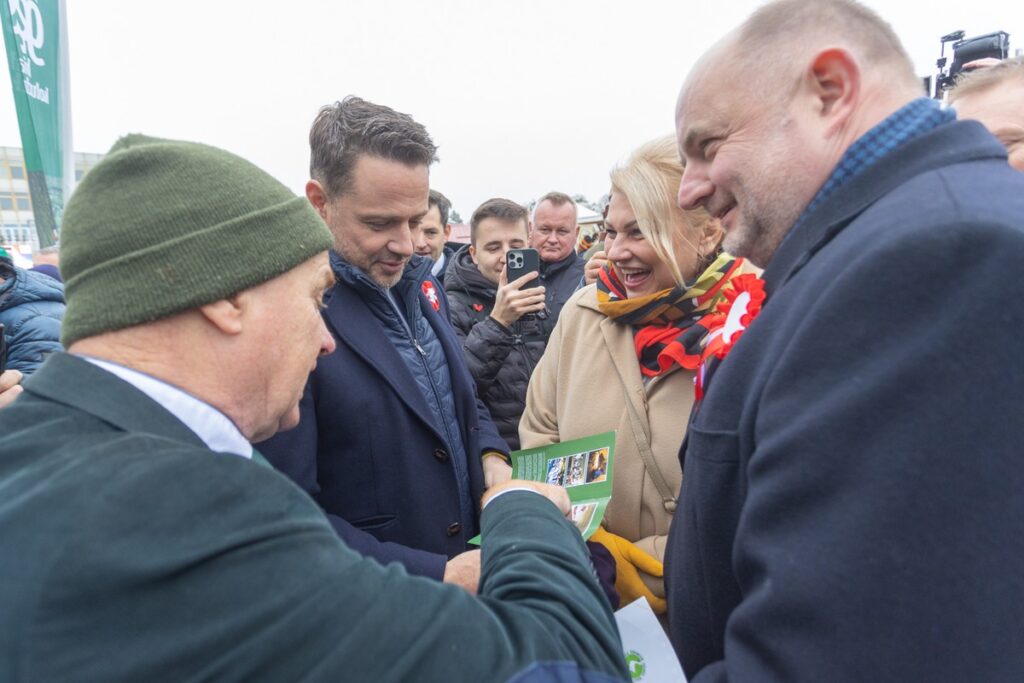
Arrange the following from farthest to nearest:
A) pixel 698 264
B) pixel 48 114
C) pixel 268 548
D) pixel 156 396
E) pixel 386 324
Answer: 1. pixel 48 114
2. pixel 698 264
3. pixel 386 324
4. pixel 156 396
5. pixel 268 548

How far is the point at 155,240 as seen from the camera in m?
1.02

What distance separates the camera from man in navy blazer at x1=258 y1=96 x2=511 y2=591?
173 cm

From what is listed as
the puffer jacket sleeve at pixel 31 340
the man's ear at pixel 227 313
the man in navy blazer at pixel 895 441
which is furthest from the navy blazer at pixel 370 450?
the puffer jacket sleeve at pixel 31 340

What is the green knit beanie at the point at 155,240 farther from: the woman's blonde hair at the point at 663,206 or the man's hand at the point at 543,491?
the woman's blonde hair at the point at 663,206

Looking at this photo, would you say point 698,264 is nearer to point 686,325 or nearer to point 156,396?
point 686,325

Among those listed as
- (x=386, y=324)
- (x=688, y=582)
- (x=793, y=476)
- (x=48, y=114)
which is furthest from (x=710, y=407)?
(x=48, y=114)

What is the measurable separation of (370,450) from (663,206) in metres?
1.33

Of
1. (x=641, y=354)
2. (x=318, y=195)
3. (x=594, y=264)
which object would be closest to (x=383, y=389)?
(x=318, y=195)

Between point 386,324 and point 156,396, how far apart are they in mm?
1091

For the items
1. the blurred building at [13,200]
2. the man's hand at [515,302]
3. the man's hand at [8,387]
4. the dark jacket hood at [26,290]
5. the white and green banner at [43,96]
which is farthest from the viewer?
the blurred building at [13,200]

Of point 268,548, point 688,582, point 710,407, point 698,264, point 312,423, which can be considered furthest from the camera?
point 698,264

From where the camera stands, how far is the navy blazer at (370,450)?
1646 millimetres

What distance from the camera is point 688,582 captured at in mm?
1231

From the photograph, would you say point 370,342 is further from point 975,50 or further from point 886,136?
point 975,50
